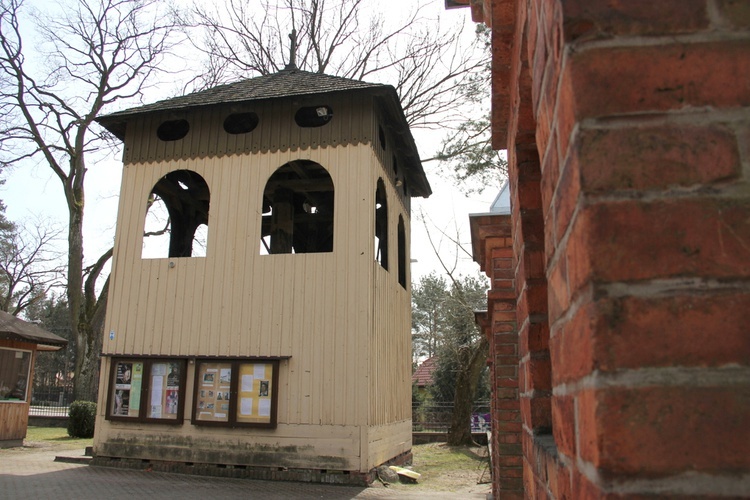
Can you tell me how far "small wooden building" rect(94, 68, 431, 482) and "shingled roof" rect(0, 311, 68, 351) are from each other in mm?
4916

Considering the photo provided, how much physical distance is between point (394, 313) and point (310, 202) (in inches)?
169

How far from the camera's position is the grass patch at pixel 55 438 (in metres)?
17.0

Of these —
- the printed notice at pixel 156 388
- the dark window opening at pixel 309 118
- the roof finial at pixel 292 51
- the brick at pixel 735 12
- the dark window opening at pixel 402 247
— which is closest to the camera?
the brick at pixel 735 12

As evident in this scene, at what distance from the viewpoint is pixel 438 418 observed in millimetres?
24625

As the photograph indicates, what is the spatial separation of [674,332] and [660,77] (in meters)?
0.36

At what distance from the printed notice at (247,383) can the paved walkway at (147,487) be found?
5.36 ft

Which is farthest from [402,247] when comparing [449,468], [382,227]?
[449,468]

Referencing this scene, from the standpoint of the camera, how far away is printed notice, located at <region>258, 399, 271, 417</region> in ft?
37.1

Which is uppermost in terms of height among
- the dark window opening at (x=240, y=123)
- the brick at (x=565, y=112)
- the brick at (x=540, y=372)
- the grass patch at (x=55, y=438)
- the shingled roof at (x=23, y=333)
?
the dark window opening at (x=240, y=123)

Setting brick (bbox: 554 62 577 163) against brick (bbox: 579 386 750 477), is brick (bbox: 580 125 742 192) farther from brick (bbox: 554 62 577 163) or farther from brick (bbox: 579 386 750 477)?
brick (bbox: 579 386 750 477)

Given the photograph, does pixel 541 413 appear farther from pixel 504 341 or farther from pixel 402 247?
pixel 402 247

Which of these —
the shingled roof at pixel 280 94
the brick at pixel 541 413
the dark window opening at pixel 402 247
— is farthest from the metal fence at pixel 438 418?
the brick at pixel 541 413

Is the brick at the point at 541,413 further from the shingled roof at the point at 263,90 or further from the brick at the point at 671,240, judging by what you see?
the shingled roof at the point at 263,90

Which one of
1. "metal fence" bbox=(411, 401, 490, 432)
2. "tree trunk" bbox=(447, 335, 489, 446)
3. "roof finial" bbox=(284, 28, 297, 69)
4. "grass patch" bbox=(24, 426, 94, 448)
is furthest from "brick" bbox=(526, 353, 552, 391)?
"metal fence" bbox=(411, 401, 490, 432)
